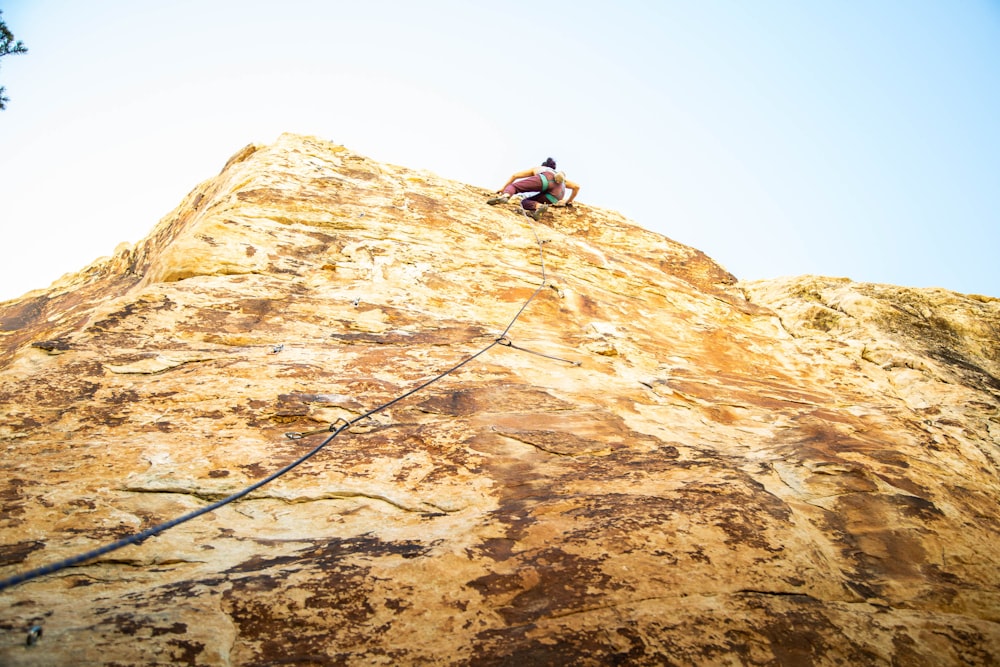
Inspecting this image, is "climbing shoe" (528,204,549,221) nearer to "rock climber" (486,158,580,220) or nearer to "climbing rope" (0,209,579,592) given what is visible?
"rock climber" (486,158,580,220)

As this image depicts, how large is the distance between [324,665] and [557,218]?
7852mm

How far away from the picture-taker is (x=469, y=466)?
352cm

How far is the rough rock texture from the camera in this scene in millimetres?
2348

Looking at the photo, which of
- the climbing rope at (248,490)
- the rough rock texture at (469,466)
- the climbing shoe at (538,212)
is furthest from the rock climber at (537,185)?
the climbing rope at (248,490)

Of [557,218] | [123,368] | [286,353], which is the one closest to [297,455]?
[286,353]

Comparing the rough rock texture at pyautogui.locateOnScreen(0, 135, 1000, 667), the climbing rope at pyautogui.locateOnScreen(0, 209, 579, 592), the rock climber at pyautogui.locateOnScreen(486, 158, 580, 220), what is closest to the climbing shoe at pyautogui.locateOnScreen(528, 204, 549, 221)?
the rock climber at pyautogui.locateOnScreen(486, 158, 580, 220)

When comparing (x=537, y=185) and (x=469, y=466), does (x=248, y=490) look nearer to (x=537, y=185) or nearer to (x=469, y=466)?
(x=469, y=466)

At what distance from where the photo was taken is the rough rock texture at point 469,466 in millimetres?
2348

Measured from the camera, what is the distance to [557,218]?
29.5 ft

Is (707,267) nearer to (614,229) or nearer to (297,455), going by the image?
(614,229)

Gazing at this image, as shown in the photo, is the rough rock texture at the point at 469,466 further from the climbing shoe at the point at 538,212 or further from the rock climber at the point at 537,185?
the rock climber at the point at 537,185

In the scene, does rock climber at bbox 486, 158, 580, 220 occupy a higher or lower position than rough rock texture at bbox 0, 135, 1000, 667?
higher

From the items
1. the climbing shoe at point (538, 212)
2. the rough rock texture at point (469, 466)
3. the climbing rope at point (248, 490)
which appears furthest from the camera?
the climbing shoe at point (538, 212)

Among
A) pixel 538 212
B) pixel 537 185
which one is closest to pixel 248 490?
pixel 538 212
